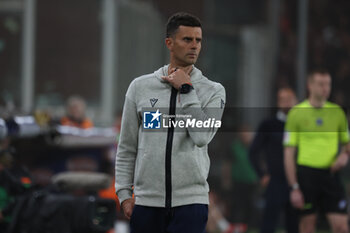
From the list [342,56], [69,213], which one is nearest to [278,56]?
[342,56]

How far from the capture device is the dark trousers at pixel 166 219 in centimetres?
434

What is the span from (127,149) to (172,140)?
0.30 metres

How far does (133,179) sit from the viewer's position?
457 centimetres

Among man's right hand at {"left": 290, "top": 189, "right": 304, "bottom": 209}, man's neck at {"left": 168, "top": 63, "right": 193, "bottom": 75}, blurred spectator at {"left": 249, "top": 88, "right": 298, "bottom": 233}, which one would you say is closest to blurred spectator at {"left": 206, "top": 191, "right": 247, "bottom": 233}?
blurred spectator at {"left": 249, "top": 88, "right": 298, "bottom": 233}

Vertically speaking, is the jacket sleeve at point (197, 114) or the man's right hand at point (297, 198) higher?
the jacket sleeve at point (197, 114)

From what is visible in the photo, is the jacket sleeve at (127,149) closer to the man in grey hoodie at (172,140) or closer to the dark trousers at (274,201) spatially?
the man in grey hoodie at (172,140)

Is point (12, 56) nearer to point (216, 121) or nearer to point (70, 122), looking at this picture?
point (70, 122)

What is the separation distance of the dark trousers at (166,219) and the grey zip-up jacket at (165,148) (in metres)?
0.03

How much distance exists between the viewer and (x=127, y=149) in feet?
14.8

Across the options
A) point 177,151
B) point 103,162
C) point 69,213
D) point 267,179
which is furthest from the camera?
point 103,162

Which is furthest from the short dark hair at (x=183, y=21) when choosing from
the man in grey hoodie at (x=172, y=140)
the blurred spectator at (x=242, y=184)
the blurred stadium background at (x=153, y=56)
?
the blurred spectator at (x=242, y=184)

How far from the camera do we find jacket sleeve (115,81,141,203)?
450 cm

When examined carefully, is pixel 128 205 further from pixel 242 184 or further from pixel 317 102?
pixel 242 184

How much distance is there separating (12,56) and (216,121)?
1034 centimetres
